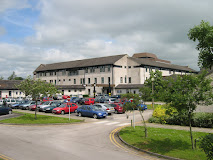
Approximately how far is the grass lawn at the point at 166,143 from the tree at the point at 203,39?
471cm

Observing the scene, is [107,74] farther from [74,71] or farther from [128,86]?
[74,71]

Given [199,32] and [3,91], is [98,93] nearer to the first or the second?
[3,91]

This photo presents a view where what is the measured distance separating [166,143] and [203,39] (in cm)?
683

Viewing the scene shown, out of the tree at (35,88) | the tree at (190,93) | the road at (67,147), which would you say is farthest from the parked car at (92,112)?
the tree at (190,93)

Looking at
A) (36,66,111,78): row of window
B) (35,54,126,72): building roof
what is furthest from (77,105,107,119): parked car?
(36,66,111,78): row of window

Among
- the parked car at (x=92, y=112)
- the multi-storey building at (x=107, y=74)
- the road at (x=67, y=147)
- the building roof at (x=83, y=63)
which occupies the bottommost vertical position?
the road at (x=67, y=147)

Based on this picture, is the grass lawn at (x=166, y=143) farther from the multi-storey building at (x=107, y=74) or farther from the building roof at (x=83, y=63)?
the building roof at (x=83, y=63)

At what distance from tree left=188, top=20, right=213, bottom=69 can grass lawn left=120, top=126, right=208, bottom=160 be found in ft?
15.4

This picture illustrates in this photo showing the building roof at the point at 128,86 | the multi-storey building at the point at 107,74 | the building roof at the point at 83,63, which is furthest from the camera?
the building roof at the point at 83,63

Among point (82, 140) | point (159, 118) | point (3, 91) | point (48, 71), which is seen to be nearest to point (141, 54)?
A: point (48, 71)

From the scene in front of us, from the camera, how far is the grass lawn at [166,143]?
10.5 metres

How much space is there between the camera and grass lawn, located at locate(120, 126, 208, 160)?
10.5m

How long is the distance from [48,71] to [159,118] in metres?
75.5

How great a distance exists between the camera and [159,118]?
20953mm
